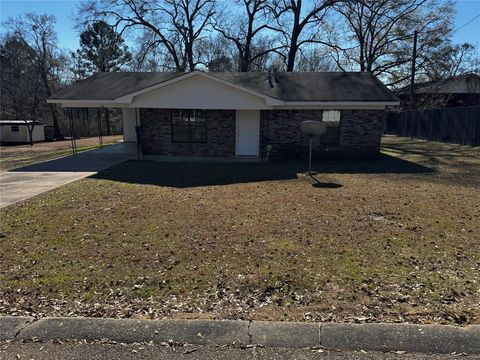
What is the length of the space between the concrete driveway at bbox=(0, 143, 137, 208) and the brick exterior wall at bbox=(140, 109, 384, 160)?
1.88m

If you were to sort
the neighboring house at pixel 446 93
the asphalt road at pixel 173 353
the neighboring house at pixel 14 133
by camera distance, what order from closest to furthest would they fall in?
the asphalt road at pixel 173 353
the neighboring house at pixel 14 133
the neighboring house at pixel 446 93

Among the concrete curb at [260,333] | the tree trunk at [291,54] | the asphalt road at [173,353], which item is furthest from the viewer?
the tree trunk at [291,54]

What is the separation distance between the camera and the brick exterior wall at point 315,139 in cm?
1536

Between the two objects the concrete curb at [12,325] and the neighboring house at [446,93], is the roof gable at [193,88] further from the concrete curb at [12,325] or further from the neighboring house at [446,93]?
the neighboring house at [446,93]

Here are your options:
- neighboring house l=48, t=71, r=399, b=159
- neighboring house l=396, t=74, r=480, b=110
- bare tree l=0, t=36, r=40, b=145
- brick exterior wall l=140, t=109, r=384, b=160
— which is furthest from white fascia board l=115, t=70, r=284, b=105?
bare tree l=0, t=36, r=40, b=145

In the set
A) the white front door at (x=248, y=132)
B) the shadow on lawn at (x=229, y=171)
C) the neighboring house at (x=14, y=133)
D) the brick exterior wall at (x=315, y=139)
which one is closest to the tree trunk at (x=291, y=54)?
the brick exterior wall at (x=315, y=139)

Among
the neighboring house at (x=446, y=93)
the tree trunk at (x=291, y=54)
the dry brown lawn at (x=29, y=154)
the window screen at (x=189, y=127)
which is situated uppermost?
the tree trunk at (x=291, y=54)

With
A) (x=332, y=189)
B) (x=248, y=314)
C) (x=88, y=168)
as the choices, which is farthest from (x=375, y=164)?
(x=248, y=314)

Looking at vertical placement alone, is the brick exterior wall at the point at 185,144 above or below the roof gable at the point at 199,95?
below

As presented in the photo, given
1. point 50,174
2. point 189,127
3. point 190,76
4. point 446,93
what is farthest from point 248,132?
point 446,93

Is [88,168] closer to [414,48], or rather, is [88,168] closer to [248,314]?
[248,314]

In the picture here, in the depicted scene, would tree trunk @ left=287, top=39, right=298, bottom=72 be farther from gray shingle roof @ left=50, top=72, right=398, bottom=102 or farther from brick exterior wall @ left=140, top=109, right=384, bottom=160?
brick exterior wall @ left=140, top=109, right=384, bottom=160

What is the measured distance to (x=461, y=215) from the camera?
6.73 m

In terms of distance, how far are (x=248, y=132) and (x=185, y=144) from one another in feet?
9.11
